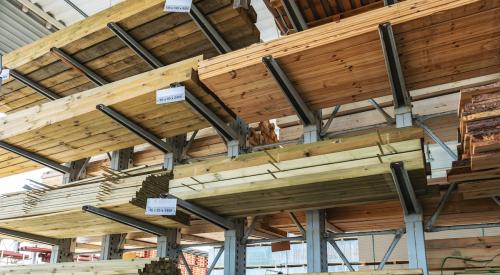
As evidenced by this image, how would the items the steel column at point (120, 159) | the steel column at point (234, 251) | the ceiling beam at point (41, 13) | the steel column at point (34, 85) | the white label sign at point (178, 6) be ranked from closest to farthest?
the white label sign at point (178, 6), the steel column at point (234, 251), the steel column at point (34, 85), the steel column at point (120, 159), the ceiling beam at point (41, 13)

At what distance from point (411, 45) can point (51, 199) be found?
4795mm

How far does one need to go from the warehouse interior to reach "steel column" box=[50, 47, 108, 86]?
0.03 metres

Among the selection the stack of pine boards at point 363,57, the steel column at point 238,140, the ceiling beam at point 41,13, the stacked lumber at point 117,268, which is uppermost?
the ceiling beam at point 41,13

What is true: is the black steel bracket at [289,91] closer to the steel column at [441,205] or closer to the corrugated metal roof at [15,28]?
the steel column at [441,205]

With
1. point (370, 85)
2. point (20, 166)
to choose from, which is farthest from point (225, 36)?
point (20, 166)

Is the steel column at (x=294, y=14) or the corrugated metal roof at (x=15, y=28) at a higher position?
the corrugated metal roof at (x=15, y=28)

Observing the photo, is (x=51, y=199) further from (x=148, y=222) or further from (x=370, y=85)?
(x=370, y=85)

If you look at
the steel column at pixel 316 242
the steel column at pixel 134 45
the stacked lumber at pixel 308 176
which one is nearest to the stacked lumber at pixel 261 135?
the stacked lumber at pixel 308 176

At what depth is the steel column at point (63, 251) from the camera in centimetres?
742

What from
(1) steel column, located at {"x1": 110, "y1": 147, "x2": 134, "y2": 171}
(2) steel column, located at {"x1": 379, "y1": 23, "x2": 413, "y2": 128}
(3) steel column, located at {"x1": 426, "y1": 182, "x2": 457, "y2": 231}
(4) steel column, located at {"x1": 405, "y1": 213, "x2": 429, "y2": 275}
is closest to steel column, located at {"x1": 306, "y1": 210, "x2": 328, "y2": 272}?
(4) steel column, located at {"x1": 405, "y1": 213, "x2": 429, "y2": 275}

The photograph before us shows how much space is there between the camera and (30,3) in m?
9.17

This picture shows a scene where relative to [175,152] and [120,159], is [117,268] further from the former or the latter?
[120,159]

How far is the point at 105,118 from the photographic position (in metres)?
5.71

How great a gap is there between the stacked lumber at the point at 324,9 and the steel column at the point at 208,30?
703 millimetres
